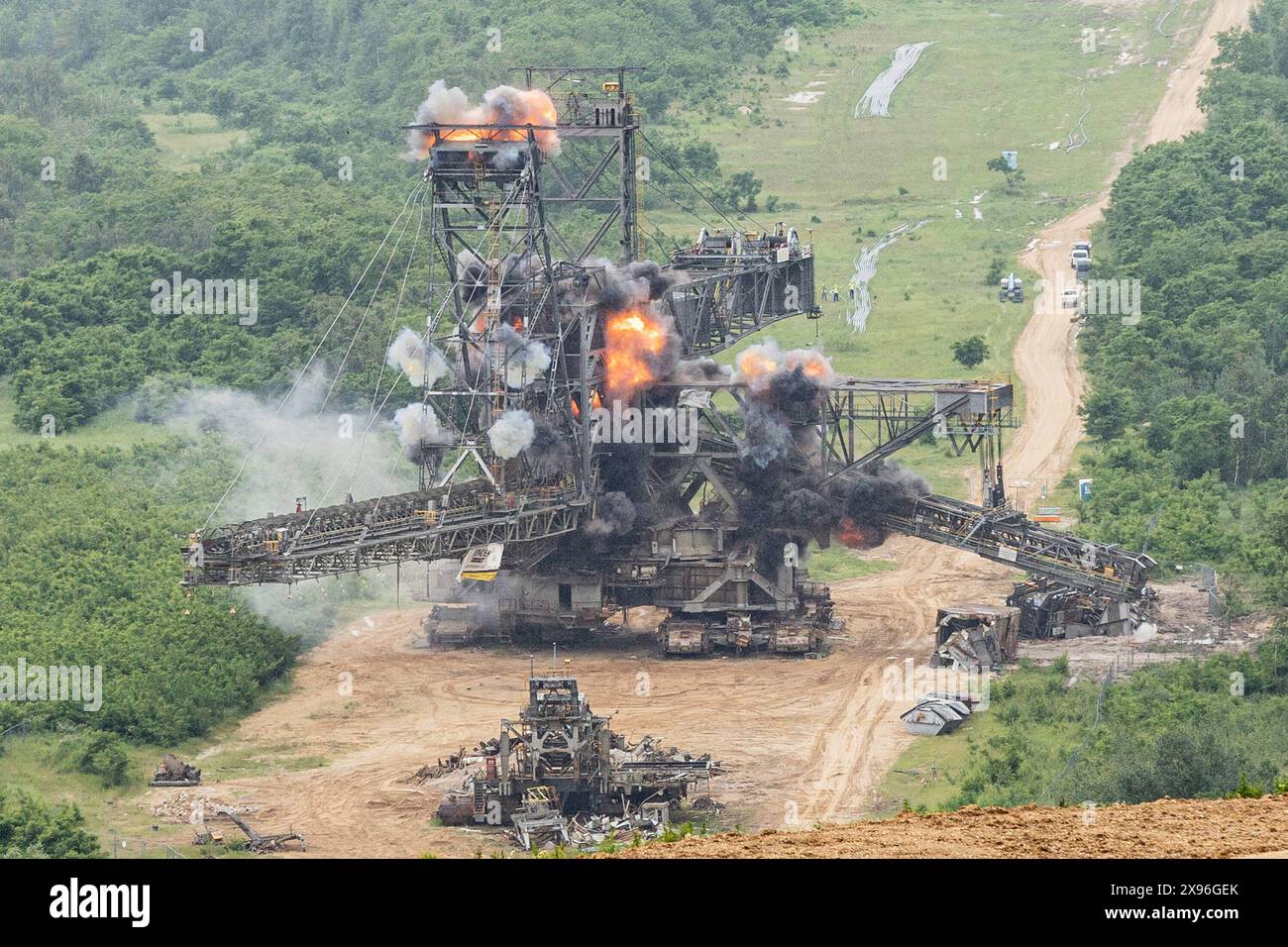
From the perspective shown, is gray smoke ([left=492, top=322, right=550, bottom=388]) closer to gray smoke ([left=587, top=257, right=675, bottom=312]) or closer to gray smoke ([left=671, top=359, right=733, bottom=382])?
gray smoke ([left=587, top=257, right=675, bottom=312])

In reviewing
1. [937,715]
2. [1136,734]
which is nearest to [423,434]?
[937,715]

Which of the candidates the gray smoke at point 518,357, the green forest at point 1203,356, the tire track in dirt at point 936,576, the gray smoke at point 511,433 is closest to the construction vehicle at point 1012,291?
the tire track in dirt at point 936,576

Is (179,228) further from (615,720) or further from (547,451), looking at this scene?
(615,720)

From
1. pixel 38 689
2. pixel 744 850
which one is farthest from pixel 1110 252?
pixel 744 850

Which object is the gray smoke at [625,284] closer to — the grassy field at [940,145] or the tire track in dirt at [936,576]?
the tire track in dirt at [936,576]

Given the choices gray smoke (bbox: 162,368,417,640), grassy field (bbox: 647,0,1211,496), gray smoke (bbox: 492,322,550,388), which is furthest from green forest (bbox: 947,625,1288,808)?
grassy field (bbox: 647,0,1211,496)

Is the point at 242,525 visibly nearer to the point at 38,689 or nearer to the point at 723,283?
the point at 38,689
